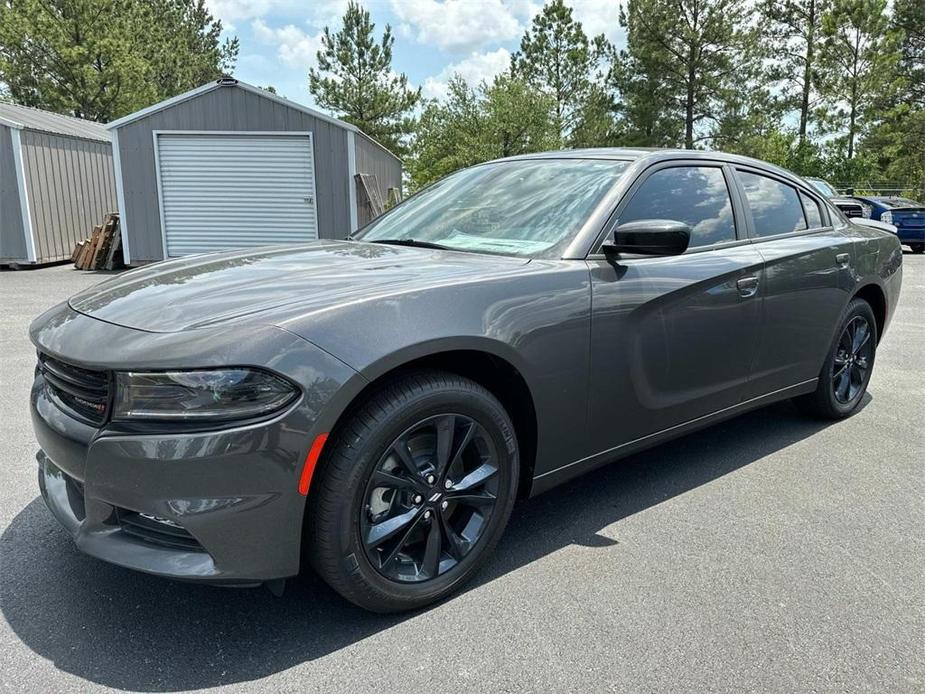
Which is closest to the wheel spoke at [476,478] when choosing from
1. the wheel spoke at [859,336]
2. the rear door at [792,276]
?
the rear door at [792,276]

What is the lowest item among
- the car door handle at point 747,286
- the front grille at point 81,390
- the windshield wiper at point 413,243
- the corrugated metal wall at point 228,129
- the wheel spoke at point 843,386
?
the wheel spoke at point 843,386

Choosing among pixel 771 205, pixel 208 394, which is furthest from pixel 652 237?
pixel 208 394

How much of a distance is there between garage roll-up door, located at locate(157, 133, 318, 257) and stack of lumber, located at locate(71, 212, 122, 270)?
107 centimetres

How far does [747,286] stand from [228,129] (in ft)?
40.8

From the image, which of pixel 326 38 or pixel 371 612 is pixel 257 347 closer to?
pixel 371 612

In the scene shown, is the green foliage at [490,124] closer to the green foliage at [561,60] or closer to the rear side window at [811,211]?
the green foliage at [561,60]

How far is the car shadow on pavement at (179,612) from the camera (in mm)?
2111

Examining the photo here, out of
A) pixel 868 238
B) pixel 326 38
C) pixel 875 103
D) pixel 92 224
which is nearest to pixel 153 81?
pixel 326 38

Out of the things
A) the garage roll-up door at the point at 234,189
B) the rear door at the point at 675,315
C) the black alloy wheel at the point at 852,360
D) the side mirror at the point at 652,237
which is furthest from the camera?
the garage roll-up door at the point at 234,189

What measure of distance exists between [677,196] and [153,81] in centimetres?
3830

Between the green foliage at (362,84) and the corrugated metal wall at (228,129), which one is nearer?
the corrugated metal wall at (228,129)

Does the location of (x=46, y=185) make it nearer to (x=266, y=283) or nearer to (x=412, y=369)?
(x=266, y=283)

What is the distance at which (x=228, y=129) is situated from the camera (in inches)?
540

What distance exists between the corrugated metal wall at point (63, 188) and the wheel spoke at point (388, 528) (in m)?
14.9
